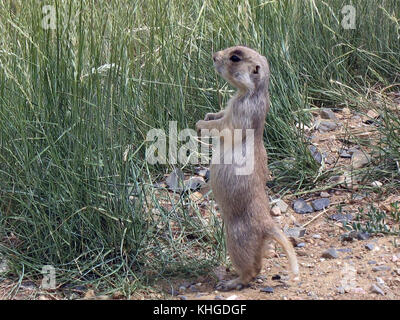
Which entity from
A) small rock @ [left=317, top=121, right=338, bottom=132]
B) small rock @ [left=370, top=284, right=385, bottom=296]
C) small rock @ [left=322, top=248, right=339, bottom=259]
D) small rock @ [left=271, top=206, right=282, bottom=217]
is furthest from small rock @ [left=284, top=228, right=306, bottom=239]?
small rock @ [left=317, top=121, right=338, bottom=132]

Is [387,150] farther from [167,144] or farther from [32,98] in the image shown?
[32,98]

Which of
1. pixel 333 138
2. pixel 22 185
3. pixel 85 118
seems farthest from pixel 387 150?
pixel 22 185

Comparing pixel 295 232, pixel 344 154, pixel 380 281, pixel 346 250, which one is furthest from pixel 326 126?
pixel 380 281

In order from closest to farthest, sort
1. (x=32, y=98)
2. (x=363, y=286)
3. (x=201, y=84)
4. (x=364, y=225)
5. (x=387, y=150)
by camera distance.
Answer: (x=363, y=286), (x=32, y=98), (x=364, y=225), (x=387, y=150), (x=201, y=84)

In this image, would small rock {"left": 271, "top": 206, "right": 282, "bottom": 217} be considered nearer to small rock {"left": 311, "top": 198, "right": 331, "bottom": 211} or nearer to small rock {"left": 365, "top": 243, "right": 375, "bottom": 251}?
small rock {"left": 311, "top": 198, "right": 331, "bottom": 211}

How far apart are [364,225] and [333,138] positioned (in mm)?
1339

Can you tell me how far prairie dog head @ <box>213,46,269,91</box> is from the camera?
3.99m

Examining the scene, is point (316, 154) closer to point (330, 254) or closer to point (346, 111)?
point (346, 111)

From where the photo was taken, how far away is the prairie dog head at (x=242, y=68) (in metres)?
3.99

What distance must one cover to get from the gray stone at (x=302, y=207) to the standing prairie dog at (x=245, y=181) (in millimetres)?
941

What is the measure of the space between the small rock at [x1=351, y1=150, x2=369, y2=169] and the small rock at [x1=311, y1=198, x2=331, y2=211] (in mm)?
461

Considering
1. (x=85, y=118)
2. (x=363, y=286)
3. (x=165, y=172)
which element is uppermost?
(x=85, y=118)

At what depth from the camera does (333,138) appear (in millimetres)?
5688

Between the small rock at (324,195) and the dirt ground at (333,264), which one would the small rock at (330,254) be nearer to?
the dirt ground at (333,264)
